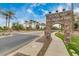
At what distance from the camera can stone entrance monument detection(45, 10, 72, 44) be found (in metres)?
2.54

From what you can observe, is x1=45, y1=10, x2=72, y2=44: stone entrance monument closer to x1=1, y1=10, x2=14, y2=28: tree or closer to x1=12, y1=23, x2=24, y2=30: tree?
x1=12, y1=23, x2=24, y2=30: tree

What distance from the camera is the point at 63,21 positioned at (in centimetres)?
257

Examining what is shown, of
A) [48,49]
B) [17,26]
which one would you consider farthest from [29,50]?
[17,26]

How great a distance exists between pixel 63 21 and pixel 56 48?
0.36 m

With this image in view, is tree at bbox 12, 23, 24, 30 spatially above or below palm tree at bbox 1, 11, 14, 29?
below

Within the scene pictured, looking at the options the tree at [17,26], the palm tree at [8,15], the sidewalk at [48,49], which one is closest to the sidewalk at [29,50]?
the sidewalk at [48,49]

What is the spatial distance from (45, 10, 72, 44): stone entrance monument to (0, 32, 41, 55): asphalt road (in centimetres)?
18

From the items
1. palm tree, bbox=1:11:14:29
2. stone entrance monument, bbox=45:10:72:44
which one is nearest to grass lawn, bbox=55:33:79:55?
stone entrance monument, bbox=45:10:72:44

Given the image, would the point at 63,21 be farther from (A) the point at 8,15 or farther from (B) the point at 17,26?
(A) the point at 8,15

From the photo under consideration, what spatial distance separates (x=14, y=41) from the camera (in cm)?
263

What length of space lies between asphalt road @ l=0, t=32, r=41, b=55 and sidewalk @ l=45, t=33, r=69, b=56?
22 centimetres

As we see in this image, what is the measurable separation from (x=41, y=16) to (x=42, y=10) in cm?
8

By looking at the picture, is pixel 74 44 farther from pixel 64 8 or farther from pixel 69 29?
pixel 64 8

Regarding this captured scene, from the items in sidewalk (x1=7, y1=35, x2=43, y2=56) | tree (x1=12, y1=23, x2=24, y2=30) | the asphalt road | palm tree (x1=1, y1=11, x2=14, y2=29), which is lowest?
sidewalk (x1=7, y1=35, x2=43, y2=56)
